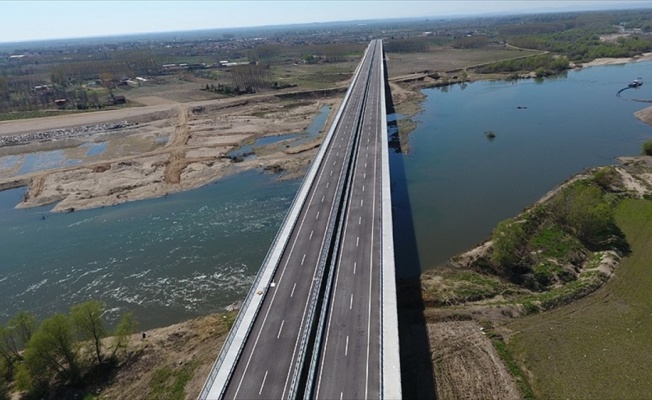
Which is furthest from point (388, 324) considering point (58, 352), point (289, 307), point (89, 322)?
point (58, 352)

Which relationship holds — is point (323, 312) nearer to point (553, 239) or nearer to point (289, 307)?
point (289, 307)

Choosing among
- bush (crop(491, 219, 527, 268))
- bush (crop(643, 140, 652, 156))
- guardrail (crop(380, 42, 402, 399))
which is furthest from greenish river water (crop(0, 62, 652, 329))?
guardrail (crop(380, 42, 402, 399))

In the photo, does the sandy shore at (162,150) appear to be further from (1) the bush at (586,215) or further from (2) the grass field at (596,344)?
(2) the grass field at (596,344)

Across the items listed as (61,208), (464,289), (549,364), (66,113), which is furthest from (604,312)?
(66,113)

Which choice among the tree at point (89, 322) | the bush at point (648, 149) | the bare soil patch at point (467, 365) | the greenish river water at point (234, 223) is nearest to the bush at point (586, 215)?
the greenish river water at point (234, 223)

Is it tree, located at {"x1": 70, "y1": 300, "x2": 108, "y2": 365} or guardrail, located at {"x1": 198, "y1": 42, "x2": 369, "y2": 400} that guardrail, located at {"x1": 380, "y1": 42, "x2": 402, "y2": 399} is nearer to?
guardrail, located at {"x1": 198, "y1": 42, "x2": 369, "y2": 400}

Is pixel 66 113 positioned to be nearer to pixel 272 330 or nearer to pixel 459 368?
pixel 272 330
